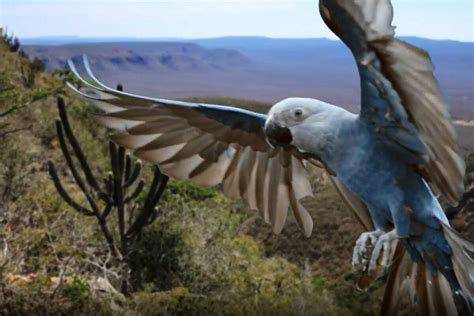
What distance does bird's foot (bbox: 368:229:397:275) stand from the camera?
Answer: 1388 mm

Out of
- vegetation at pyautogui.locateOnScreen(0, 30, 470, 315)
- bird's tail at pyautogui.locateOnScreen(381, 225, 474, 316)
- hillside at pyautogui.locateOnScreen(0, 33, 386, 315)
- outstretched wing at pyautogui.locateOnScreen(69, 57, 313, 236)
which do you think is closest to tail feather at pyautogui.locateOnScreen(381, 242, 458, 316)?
bird's tail at pyautogui.locateOnScreen(381, 225, 474, 316)

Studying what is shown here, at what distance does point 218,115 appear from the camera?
189 cm

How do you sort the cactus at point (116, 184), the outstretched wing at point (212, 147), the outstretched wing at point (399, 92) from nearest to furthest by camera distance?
the outstretched wing at point (399, 92) < the outstretched wing at point (212, 147) < the cactus at point (116, 184)

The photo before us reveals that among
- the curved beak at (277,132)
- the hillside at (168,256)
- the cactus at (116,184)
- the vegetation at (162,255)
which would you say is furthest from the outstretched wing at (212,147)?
the cactus at (116,184)

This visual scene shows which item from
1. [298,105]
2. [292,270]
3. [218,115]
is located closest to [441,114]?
[298,105]

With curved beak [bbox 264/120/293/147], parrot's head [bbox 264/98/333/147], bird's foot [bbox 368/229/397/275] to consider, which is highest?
parrot's head [bbox 264/98/333/147]

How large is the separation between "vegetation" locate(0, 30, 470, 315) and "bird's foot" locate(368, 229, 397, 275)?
241 centimetres

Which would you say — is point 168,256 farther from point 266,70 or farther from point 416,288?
point 416,288

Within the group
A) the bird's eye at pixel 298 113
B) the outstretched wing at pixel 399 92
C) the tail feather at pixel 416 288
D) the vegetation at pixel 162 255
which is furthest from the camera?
the vegetation at pixel 162 255

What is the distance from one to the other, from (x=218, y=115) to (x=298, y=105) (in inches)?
21.2

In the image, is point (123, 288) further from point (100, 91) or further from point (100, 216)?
point (100, 91)

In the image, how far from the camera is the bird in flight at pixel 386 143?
4.06 ft

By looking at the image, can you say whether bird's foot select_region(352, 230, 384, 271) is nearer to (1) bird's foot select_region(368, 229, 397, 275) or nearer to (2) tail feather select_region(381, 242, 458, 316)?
(1) bird's foot select_region(368, 229, 397, 275)

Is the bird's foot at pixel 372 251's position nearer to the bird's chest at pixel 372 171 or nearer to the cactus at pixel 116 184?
the bird's chest at pixel 372 171
